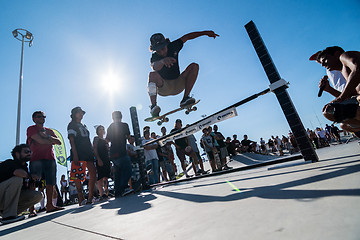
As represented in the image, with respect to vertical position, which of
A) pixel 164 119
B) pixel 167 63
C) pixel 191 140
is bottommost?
pixel 191 140

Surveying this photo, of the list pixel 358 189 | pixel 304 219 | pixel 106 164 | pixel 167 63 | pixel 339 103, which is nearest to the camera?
pixel 304 219

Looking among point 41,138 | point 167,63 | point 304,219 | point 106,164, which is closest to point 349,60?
point 304,219

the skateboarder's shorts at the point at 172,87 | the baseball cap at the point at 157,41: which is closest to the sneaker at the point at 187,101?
the skateboarder's shorts at the point at 172,87

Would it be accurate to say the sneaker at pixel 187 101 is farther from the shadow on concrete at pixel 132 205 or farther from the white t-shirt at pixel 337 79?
the white t-shirt at pixel 337 79

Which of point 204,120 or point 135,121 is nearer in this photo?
point 204,120

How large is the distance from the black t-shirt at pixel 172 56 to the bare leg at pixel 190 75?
0.19 meters

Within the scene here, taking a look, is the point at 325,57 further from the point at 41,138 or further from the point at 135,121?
the point at 41,138

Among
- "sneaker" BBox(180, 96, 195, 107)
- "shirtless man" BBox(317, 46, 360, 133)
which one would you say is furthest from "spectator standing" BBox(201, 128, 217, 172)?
"shirtless man" BBox(317, 46, 360, 133)

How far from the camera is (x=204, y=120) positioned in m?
3.18

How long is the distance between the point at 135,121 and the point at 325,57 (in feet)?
12.2

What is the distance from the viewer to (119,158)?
3736 millimetres

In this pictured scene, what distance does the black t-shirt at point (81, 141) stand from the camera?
11.6 ft

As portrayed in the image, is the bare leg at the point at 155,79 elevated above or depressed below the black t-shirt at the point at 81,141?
above

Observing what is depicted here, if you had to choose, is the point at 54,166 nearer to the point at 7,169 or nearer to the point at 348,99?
the point at 7,169
